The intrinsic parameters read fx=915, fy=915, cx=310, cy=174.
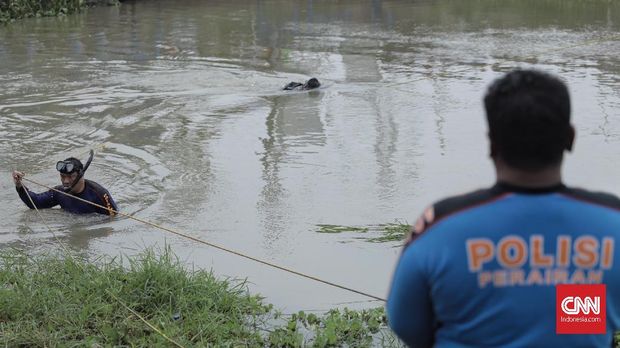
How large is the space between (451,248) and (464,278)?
77 millimetres

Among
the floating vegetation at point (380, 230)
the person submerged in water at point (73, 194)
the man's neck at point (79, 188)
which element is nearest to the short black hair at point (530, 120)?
the floating vegetation at point (380, 230)

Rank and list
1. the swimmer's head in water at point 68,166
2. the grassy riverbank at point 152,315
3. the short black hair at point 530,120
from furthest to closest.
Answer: the swimmer's head in water at point 68,166 → the grassy riverbank at point 152,315 → the short black hair at point 530,120

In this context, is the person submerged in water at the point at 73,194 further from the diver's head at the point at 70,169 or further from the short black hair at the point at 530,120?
the short black hair at the point at 530,120

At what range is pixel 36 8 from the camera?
26484 mm

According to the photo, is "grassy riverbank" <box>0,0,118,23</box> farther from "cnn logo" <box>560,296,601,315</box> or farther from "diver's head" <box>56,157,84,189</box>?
"cnn logo" <box>560,296,601,315</box>

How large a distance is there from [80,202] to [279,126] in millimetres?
4343

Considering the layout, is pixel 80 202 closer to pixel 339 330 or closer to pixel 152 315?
pixel 152 315

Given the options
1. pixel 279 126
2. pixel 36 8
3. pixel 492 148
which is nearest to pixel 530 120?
pixel 492 148

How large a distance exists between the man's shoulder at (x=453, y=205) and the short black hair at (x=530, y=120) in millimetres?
87

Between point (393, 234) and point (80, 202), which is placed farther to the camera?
point (80, 202)

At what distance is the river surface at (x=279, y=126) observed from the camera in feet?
25.5

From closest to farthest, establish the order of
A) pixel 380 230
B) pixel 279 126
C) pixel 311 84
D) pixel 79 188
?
pixel 380 230 → pixel 79 188 → pixel 279 126 → pixel 311 84

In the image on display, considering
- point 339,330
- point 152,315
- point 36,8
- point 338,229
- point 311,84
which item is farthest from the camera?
point 36,8

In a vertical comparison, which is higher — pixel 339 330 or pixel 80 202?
pixel 339 330
